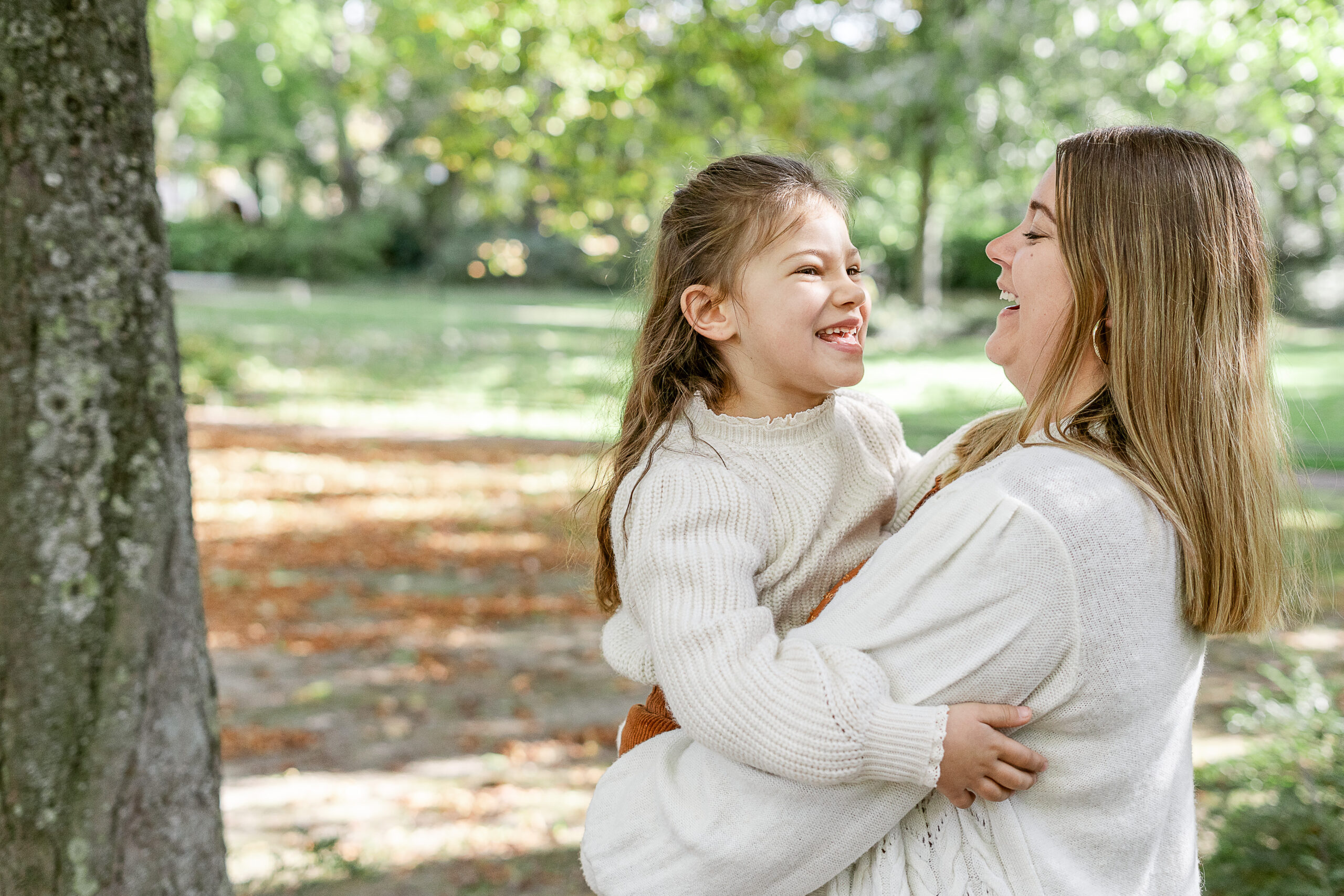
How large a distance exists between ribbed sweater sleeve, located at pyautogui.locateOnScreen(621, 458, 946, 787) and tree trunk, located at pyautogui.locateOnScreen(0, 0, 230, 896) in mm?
1249

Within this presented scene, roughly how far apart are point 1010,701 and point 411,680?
526 centimetres

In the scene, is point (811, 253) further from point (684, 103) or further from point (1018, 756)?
point (684, 103)

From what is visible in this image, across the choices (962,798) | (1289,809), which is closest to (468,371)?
(1289,809)

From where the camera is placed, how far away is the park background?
448 cm

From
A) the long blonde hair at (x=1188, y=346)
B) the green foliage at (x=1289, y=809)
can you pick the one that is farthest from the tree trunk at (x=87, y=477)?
the green foliage at (x=1289, y=809)

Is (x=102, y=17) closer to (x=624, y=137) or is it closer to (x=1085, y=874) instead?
(x=1085, y=874)

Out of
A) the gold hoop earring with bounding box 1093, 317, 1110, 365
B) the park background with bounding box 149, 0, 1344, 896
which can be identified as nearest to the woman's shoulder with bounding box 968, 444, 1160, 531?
the gold hoop earring with bounding box 1093, 317, 1110, 365

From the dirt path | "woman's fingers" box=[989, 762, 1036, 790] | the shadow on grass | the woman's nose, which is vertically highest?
the woman's nose

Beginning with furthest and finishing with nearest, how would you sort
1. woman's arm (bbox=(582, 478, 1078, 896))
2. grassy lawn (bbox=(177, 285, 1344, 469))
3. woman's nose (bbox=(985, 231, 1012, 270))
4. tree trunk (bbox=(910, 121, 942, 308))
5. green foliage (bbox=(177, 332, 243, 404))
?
tree trunk (bbox=(910, 121, 942, 308)) → green foliage (bbox=(177, 332, 243, 404)) → grassy lawn (bbox=(177, 285, 1344, 469)) → woman's nose (bbox=(985, 231, 1012, 270)) → woman's arm (bbox=(582, 478, 1078, 896))

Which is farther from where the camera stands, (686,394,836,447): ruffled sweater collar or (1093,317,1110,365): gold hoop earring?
(686,394,836,447): ruffled sweater collar

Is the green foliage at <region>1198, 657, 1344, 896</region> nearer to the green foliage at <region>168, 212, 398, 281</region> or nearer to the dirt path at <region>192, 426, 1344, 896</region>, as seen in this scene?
the dirt path at <region>192, 426, 1344, 896</region>

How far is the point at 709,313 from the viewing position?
2.23 meters

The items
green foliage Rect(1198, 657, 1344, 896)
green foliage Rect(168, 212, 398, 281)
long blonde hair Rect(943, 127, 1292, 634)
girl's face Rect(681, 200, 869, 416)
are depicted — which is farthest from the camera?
green foliage Rect(168, 212, 398, 281)

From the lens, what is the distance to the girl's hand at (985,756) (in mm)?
1606
